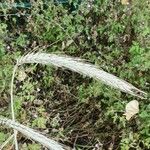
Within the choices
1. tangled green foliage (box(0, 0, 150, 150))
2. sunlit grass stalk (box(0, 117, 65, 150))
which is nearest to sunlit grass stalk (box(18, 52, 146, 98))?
sunlit grass stalk (box(0, 117, 65, 150))

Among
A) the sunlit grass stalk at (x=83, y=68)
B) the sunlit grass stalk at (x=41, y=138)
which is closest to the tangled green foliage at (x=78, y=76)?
the sunlit grass stalk at (x=83, y=68)

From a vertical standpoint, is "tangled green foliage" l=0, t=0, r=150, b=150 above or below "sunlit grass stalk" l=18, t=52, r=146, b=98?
A: below

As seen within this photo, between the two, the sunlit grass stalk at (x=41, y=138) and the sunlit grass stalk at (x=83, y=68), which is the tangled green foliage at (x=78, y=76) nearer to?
the sunlit grass stalk at (x=83, y=68)

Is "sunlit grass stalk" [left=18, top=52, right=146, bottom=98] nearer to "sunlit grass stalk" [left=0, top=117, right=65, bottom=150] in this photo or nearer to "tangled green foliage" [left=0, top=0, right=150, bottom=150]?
"sunlit grass stalk" [left=0, top=117, right=65, bottom=150]

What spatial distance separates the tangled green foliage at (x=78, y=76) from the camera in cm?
363

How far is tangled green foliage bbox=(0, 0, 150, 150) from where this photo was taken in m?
3.63

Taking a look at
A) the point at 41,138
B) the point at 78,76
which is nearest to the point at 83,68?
the point at 41,138

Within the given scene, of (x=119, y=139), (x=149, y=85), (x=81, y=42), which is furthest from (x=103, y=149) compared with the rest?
(x=81, y=42)

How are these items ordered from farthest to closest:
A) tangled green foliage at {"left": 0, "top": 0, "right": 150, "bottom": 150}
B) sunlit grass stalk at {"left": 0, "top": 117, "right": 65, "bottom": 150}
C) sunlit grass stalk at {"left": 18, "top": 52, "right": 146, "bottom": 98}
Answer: tangled green foliage at {"left": 0, "top": 0, "right": 150, "bottom": 150} < sunlit grass stalk at {"left": 18, "top": 52, "right": 146, "bottom": 98} < sunlit grass stalk at {"left": 0, "top": 117, "right": 65, "bottom": 150}

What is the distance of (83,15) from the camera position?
4.02 meters

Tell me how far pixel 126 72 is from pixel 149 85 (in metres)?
0.22

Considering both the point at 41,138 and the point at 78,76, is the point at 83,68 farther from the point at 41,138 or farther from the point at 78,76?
the point at 78,76

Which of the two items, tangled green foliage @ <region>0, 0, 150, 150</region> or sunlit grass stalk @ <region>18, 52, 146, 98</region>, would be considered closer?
sunlit grass stalk @ <region>18, 52, 146, 98</region>

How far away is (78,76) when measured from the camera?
3955mm
